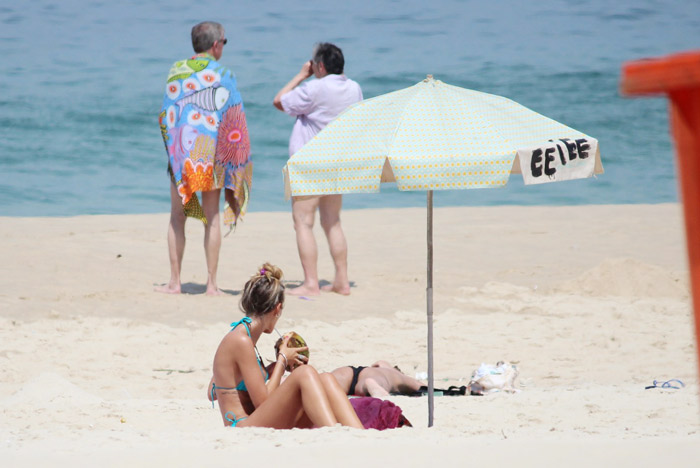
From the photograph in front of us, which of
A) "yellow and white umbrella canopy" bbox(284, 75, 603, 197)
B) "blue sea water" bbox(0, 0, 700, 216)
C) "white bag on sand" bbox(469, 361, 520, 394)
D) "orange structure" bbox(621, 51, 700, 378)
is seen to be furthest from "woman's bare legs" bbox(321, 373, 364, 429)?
"blue sea water" bbox(0, 0, 700, 216)

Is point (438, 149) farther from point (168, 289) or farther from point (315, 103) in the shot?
point (168, 289)

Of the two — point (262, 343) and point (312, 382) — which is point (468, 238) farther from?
point (312, 382)

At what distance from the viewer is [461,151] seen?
3.78 meters

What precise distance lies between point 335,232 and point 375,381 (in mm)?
2330

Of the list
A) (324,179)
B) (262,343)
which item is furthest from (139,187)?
(324,179)

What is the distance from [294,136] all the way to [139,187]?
34.1 ft

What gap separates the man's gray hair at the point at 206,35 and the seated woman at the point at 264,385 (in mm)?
3002

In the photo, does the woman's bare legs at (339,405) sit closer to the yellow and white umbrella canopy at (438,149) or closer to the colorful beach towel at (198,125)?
the yellow and white umbrella canopy at (438,149)

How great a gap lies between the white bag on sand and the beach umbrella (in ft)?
4.95

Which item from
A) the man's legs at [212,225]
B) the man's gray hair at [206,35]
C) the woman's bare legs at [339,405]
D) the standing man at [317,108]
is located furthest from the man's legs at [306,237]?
the woman's bare legs at [339,405]

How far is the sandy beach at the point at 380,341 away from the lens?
324 centimetres

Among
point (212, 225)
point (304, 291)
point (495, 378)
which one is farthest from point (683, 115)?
point (304, 291)

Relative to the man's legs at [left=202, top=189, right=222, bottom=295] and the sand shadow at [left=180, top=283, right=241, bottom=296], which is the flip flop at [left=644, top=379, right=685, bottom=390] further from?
the sand shadow at [left=180, top=283, right=241, bottom=296]

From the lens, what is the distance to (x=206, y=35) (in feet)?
21.9
